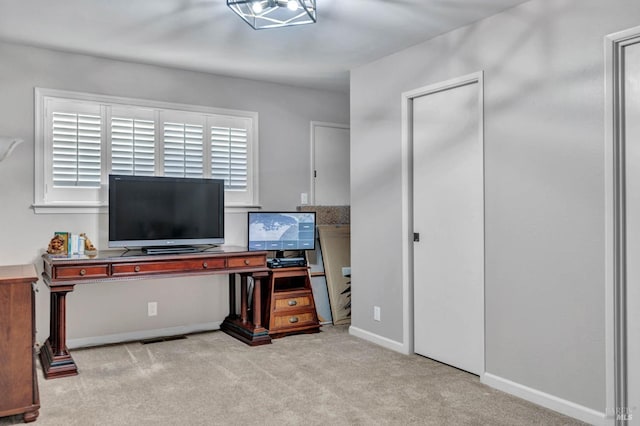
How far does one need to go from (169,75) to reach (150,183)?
1079 millimetres

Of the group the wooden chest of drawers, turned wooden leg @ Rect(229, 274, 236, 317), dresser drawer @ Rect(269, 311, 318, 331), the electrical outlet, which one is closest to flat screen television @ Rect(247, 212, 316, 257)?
the wooden chest of drawers

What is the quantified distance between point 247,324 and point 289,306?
406 mm

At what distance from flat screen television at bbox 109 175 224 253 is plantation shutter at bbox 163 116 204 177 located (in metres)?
0.31

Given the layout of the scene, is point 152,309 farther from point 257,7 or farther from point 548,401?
point 548,401

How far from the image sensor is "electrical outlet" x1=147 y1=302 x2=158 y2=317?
436cm

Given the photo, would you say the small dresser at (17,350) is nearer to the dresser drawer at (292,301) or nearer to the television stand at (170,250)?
the television stand at (170,250)

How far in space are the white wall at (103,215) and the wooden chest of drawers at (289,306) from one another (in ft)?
1.91

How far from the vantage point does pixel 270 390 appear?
309 cm

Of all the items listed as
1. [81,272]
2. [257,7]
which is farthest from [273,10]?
[81,272]

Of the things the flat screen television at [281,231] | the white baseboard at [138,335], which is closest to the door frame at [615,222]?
the flat screen television at [281,231]

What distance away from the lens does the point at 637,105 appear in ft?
8.09

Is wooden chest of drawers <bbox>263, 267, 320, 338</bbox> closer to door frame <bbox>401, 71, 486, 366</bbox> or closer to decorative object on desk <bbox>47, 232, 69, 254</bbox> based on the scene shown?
door frame <bbox>401, 71, 486, 366</bbox>

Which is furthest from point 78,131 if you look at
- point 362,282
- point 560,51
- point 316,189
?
point 560,51

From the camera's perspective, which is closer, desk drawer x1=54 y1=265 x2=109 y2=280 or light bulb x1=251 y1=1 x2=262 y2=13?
light bulb x1=251 y1=1 x2=262 y2=13
